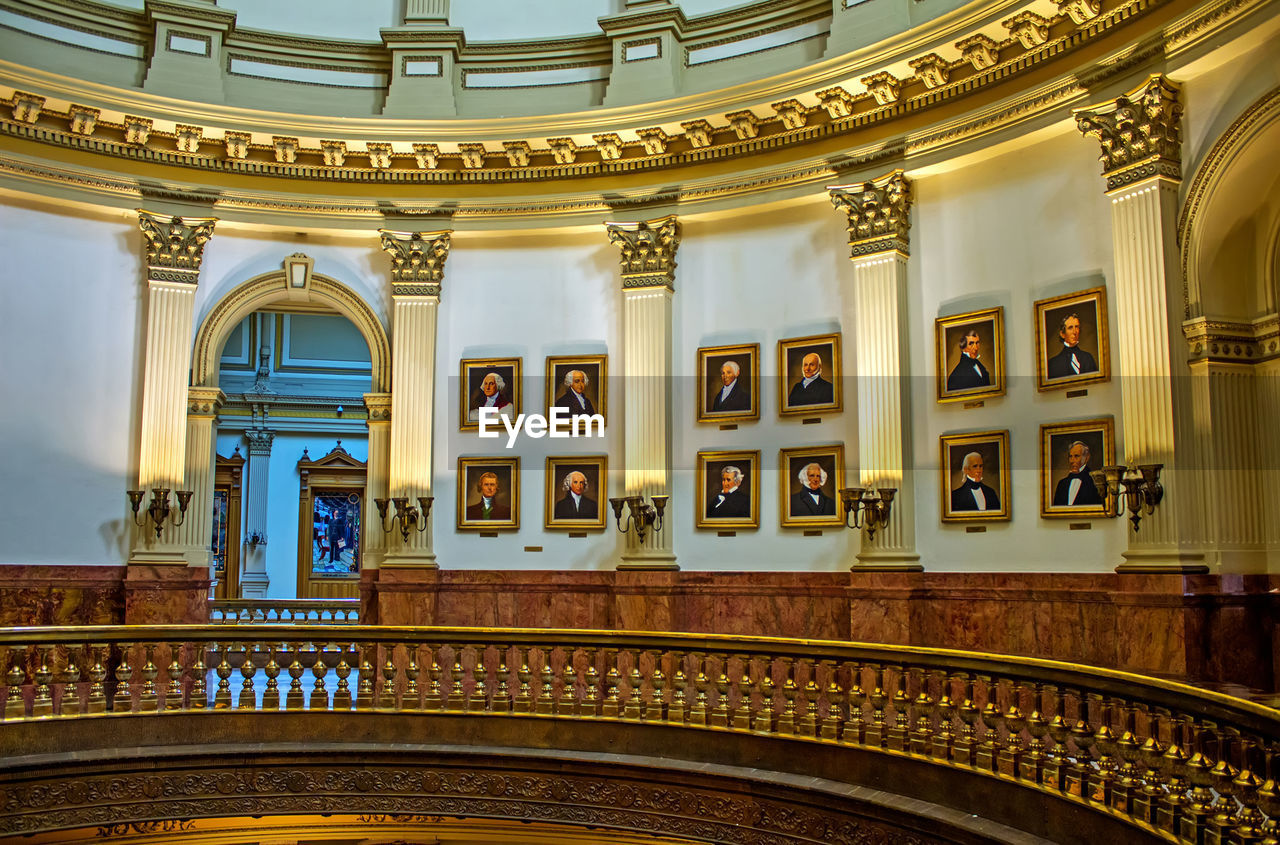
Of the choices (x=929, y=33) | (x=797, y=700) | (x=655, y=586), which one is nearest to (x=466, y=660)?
(x=797, y=700)

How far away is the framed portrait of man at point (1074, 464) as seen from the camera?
11141 millimetres

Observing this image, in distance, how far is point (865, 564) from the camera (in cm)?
1259

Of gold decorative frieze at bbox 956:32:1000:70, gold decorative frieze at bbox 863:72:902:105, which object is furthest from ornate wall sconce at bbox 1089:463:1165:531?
gold decorative frieze at bbox 863:72:902:105

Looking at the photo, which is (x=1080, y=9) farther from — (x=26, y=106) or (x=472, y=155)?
(x=26, y=106)

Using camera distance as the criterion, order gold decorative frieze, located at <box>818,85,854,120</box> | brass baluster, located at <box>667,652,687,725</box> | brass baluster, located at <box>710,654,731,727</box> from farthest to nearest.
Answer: gold decorative frieze, located at <box>818,85,854,120</box>, brass baluster, located at <box>667,652,687,725</box>, brass baluster, located at <box>710,654,731,727</box>

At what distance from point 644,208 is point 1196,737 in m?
10.7

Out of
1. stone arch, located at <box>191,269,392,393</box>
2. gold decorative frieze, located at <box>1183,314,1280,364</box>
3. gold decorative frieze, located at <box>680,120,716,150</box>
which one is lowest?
gold decorative frieze, located at <box>1183,314,1280,364</box>

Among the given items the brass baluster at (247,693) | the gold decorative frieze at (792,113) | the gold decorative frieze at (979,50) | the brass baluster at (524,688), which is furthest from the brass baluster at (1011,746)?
the gold decorative frieze at (792,113)

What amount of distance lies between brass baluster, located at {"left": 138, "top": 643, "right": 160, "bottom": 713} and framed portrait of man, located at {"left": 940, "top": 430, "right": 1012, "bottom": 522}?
8.24 m

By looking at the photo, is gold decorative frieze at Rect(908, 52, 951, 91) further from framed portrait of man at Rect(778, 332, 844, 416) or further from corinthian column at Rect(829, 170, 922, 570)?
framed portrait of man at Rect(778, 332, 844, 416)

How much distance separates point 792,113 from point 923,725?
8.36 metres

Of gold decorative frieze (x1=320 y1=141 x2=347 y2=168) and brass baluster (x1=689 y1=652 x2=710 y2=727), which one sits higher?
gold decorative frieze (x1=320 y1=141 x2=347 y2=168)

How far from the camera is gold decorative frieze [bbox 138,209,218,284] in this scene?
14570 mm

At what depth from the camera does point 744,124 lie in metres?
13.9
